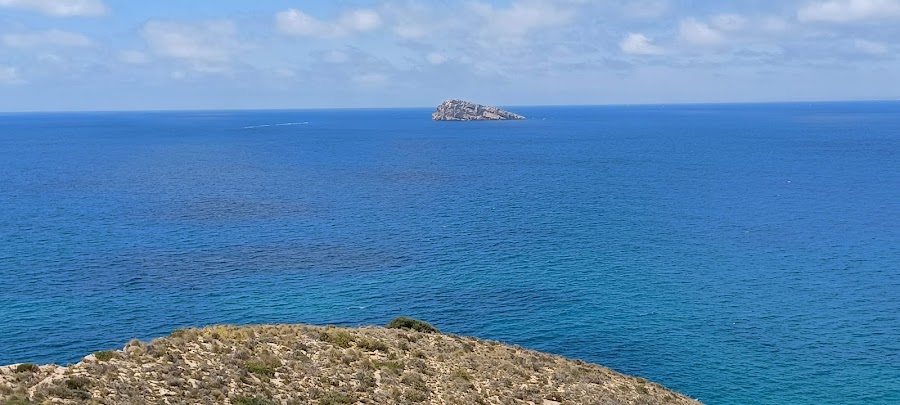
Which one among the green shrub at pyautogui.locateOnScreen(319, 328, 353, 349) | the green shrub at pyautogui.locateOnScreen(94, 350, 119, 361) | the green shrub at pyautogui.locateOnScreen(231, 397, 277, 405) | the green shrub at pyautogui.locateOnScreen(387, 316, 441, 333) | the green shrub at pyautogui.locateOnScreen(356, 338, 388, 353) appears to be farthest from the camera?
the green shrub at pyautogui.locateOnScreen(387, 316, 441, 333)

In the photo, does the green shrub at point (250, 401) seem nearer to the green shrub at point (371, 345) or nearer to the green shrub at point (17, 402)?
the green shrub at point (17, 402)

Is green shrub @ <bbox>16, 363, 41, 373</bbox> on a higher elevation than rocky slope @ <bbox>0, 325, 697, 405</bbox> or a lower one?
higher

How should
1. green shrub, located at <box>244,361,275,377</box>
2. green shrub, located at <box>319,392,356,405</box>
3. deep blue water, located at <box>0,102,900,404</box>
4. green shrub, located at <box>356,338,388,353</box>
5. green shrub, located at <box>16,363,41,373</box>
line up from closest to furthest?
1. green shrub, located at <box>16,363,41,373</box>
2. green shrub, located at <box>319,392,356,405</box>
3. green shrub, located at <box>244,361,275,377</box>
4. green shrub, located at <box>356,338,388,353</box>
5. deep blue water, located at <box>0,102,900,404</box>

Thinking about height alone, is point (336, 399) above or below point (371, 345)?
above

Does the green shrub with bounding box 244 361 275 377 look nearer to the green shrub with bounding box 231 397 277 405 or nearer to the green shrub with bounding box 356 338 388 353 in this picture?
the green shrub with bounding box 231 397 277 405

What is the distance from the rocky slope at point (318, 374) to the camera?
109 ft

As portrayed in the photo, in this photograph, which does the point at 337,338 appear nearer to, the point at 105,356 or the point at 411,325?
the point at 411,325

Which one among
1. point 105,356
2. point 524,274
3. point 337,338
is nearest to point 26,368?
point 105,356

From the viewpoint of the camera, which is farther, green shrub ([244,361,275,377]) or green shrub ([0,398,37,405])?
green shrub ([244,361,275,377])

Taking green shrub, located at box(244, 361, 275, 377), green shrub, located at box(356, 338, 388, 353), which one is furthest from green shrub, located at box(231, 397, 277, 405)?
green shrub, located at box(356, 338, 388, 353)

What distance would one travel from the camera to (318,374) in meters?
39.8

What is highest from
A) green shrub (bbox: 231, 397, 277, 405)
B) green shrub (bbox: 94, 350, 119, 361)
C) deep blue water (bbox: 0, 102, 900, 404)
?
green shrub (bbox: 94, 350, 119, 361)

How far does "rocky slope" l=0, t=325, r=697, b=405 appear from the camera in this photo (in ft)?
109

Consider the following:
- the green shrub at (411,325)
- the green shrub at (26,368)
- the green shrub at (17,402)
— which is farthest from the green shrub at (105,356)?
the green shrub at (411,325)
